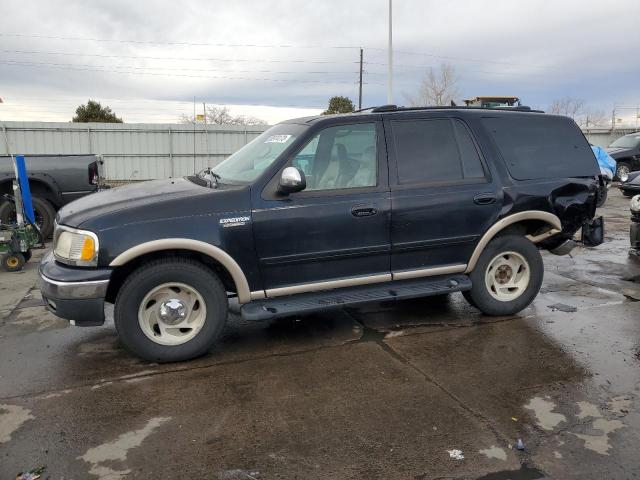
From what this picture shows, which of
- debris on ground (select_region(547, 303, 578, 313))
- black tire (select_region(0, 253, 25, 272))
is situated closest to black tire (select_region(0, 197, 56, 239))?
black tire (select_region(0, 253, 25, 272))

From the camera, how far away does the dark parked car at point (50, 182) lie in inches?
358

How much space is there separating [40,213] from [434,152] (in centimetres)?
722

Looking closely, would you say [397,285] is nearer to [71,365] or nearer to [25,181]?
[71,365]

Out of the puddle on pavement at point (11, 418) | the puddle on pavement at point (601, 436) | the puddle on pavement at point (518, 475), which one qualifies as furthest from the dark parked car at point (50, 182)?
the puddle on pavement at point (601, 436)

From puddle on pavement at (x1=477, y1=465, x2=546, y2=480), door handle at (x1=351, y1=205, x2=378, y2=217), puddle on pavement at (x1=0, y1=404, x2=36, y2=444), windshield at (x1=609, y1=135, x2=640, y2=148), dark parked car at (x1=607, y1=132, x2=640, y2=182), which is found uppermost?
windshield at (x1=609, y1=135, x2=640, y2=148)

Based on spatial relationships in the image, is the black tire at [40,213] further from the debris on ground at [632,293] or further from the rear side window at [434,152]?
the debris on ground at [632,293]

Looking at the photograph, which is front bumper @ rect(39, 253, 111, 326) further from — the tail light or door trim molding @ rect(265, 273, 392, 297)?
the tail light

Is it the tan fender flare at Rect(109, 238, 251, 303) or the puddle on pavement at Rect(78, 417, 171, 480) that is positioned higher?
the tan fender flare at Rect(109, 238, 251, 303)

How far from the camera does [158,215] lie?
396 centimetres

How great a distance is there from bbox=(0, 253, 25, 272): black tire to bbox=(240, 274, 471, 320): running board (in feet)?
15.4

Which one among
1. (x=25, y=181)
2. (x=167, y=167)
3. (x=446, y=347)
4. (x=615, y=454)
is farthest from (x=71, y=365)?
(x=167, y=167)

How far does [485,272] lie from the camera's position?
502cm

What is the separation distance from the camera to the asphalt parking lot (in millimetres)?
2875

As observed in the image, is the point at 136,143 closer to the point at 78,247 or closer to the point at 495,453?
the point at 78,247
